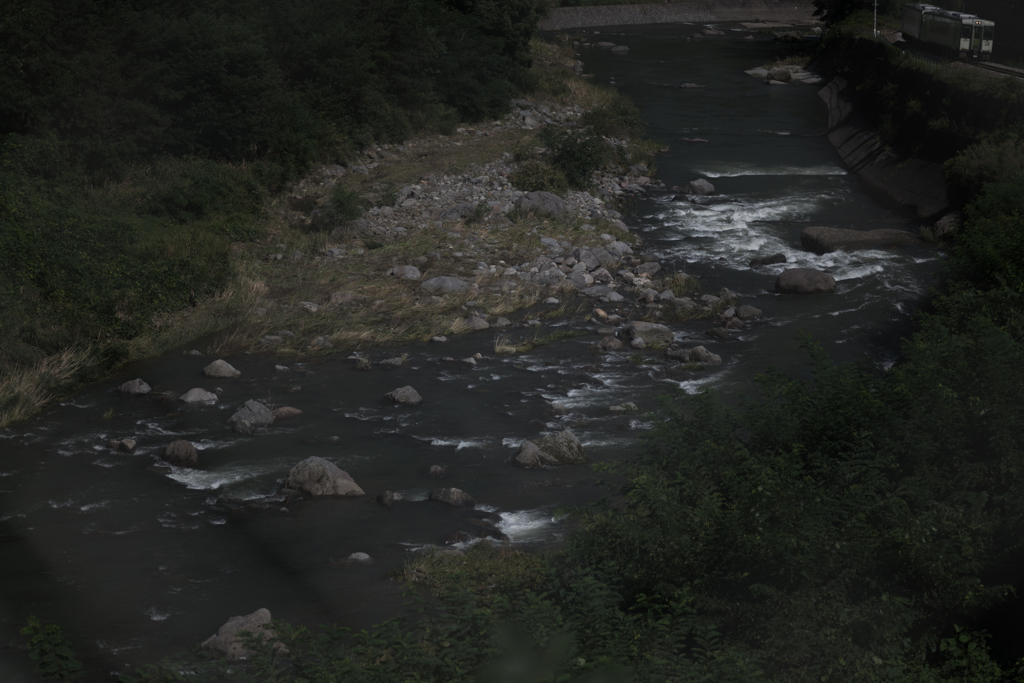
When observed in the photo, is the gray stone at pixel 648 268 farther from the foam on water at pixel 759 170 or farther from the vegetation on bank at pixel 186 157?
the foam on water at pixel 759 170

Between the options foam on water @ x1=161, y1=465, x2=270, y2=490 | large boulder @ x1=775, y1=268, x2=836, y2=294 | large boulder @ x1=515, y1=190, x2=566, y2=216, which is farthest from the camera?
large boulder @ x1=515, y1=190, x2=566, y2=216

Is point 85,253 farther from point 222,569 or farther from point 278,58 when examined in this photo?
point 278,58

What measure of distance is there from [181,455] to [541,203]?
44.2 feet

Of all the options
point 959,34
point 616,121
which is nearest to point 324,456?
point 616,121

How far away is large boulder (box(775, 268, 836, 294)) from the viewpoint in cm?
1895

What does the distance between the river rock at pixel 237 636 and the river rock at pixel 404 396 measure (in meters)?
5.82

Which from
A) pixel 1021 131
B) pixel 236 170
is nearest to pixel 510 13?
pixel 236 170

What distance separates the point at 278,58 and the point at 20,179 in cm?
1073

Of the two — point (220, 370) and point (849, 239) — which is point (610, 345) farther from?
point (849, 239)

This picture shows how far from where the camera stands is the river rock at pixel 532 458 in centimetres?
1169

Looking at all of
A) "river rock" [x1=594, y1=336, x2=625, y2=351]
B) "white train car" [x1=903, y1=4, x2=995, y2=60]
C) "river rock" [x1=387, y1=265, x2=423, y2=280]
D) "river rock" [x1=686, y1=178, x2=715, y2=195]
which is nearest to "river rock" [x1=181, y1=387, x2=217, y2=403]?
"river rock" [x1=387, y1=265, x2=423, y2=280]

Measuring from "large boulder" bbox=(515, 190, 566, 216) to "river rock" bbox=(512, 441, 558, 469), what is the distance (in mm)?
11721

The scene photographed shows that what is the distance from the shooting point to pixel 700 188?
27.2m

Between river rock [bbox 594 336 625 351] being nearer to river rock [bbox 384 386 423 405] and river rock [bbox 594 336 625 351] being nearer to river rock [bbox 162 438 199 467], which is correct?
river rock [bbox 384 386 423 405]
